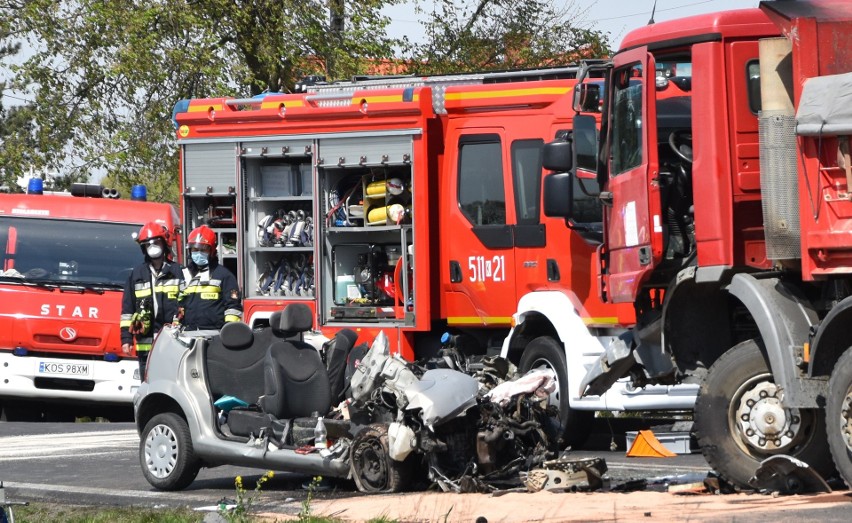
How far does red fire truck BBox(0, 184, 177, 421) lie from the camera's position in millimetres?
16859

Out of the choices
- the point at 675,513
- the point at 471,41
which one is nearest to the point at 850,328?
the point at 675,513

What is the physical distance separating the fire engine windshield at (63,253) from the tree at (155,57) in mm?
6077

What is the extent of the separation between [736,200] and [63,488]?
4.97 meters

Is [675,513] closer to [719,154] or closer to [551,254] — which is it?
[719,154]

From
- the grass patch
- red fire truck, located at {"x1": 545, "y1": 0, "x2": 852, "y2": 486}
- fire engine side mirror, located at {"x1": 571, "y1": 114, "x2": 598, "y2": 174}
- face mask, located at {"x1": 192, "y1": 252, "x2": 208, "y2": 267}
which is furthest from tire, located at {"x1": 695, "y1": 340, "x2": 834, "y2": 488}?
face mask, located at {"x1": 192, "y1": 252, "x2": 208, "y2": 267}

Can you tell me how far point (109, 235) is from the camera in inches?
685

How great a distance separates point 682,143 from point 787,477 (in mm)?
2344

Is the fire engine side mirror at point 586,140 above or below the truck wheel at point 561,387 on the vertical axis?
above

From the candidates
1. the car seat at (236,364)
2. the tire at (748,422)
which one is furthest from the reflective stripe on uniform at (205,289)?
the tire at (748,422)

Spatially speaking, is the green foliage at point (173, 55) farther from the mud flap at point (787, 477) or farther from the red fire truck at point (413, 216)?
the mud flap at point (787, 477)

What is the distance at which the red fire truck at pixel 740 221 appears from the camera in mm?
8161

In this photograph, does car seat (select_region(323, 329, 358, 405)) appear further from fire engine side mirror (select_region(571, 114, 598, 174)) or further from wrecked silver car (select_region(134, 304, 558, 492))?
fire engine side mirror (select_region(571, 114, 598, 174))

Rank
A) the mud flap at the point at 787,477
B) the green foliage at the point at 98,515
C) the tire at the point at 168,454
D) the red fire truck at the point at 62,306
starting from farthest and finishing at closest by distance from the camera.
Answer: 1. the red fire truck at the point at 62,306
2. the tire at the point at 168,454
3. the green foliage at the point at 98,515
4. the mud flap at the point at 787,477

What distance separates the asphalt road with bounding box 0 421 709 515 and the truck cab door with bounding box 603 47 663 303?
4.52 feet
